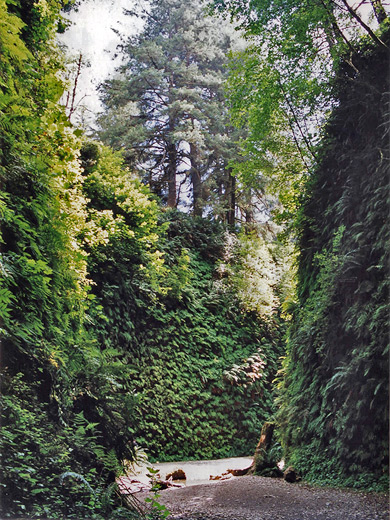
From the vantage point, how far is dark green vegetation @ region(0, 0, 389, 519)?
3.48 meters

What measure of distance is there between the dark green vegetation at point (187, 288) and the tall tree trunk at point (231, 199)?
0.31ft

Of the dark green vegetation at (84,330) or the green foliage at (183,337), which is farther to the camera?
the green foliage at (183,337)

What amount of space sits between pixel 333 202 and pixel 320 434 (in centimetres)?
292

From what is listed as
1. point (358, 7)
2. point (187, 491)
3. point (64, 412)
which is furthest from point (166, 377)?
point (358, 7)

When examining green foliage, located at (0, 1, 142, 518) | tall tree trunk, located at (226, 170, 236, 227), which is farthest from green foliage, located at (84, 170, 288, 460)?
green foliage, located at (0, 1, 142, 518)

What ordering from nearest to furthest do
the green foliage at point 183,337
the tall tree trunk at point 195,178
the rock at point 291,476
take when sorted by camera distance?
the rock at point 291,476
the green foliage at point 183,337
the tall tree trunk at point 195,178

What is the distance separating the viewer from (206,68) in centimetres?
767

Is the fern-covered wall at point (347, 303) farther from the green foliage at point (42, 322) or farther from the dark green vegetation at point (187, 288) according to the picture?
the green foliage at point (42, 322)

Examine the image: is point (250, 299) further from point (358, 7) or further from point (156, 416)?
point (358, 7)

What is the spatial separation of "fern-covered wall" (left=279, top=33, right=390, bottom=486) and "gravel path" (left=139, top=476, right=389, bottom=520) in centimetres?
36

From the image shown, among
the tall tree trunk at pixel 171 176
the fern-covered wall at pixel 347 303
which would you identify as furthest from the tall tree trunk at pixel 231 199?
the fern-covered wall at pixel 347 303

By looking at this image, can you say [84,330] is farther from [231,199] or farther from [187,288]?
[231,199]

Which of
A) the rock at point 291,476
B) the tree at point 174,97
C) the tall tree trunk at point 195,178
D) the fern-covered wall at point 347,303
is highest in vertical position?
the tree at point 174,97

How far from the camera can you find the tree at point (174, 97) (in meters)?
6.44
